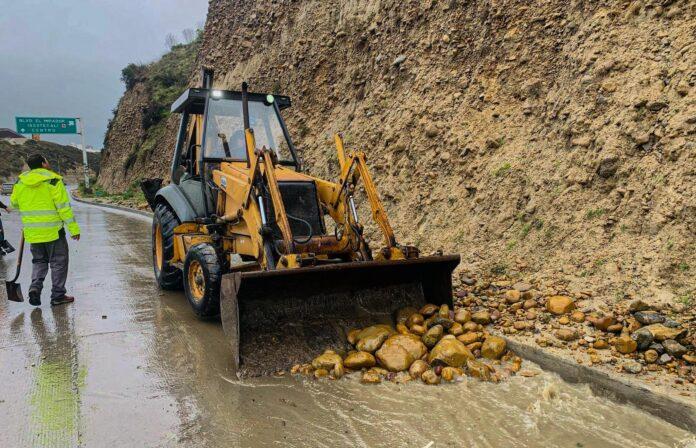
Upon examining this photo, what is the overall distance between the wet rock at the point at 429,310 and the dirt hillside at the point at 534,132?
4.26 feet

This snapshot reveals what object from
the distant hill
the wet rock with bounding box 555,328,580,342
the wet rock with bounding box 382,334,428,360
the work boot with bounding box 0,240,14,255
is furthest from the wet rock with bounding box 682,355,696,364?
the distant hill

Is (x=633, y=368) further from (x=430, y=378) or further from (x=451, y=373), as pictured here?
(x=430, y=378)

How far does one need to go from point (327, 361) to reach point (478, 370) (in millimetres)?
1190

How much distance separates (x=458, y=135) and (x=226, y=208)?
4161mm

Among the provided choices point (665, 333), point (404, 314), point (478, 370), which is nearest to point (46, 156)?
point (404, 314)

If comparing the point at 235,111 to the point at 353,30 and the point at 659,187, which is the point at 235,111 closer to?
the point at 659,187

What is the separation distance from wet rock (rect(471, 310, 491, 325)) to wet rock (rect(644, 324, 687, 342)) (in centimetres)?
131

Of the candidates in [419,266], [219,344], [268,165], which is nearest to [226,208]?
[268,165]

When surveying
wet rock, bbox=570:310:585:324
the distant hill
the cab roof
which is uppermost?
the distant hill

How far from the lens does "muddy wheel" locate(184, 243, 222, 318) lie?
15.9ft

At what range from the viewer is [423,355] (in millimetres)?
4215

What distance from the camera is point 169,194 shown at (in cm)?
645

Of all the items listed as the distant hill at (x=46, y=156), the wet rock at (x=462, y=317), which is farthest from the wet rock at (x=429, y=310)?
the distant hill at (x=46, y=156)

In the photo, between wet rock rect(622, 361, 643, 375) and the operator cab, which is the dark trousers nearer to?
the operator cab
